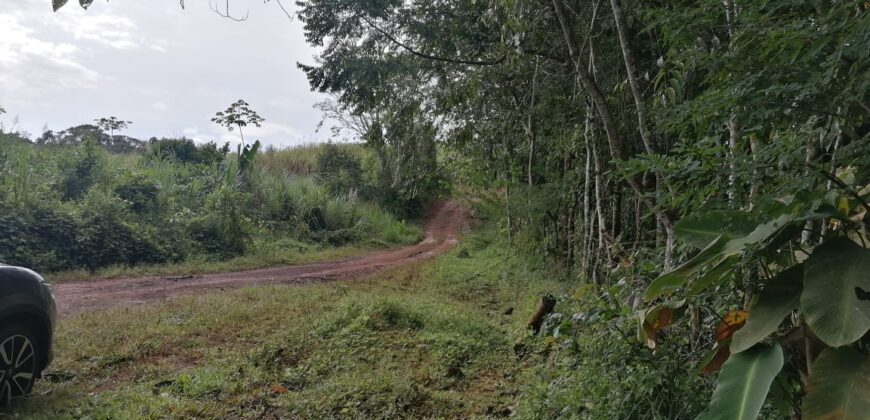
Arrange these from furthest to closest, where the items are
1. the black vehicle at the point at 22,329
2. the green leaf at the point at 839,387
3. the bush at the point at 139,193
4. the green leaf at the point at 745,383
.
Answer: the bush at the point at 139,193 → the black vehicle at the point at 22,329 → the green leaf at the point at 745,383 → the green leaf at the point at 839,387

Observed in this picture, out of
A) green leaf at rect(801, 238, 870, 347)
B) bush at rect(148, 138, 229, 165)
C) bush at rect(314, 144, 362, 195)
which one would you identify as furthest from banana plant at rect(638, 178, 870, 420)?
bush at rect(314, 144, 362, 195)

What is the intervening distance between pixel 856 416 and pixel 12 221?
478 inches

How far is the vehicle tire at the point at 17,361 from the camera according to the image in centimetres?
397

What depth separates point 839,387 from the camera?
5.73 feet

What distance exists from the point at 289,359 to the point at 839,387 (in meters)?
4.53

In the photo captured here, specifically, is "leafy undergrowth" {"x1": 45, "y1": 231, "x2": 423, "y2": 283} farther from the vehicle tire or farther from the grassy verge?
the vehicle tire

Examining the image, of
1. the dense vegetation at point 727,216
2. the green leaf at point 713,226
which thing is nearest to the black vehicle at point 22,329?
the dense vegetation at point 727,216

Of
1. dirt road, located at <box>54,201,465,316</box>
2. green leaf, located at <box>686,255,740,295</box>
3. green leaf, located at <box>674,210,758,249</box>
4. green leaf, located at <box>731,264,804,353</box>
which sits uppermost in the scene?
green leaf, located at <box>674,210,758,249</box>

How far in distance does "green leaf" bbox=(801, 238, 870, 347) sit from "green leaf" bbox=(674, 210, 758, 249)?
0.80 ft

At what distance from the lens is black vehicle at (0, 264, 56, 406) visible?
3.96m

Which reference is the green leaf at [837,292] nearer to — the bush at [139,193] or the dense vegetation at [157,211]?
the dense vegetation at [157,211]

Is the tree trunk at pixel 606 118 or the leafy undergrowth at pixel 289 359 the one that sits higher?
the tree trunk at pixel 606 118

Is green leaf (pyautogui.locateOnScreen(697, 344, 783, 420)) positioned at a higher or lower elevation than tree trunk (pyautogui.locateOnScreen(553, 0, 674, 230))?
lower

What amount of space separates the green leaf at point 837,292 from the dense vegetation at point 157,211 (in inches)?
442
